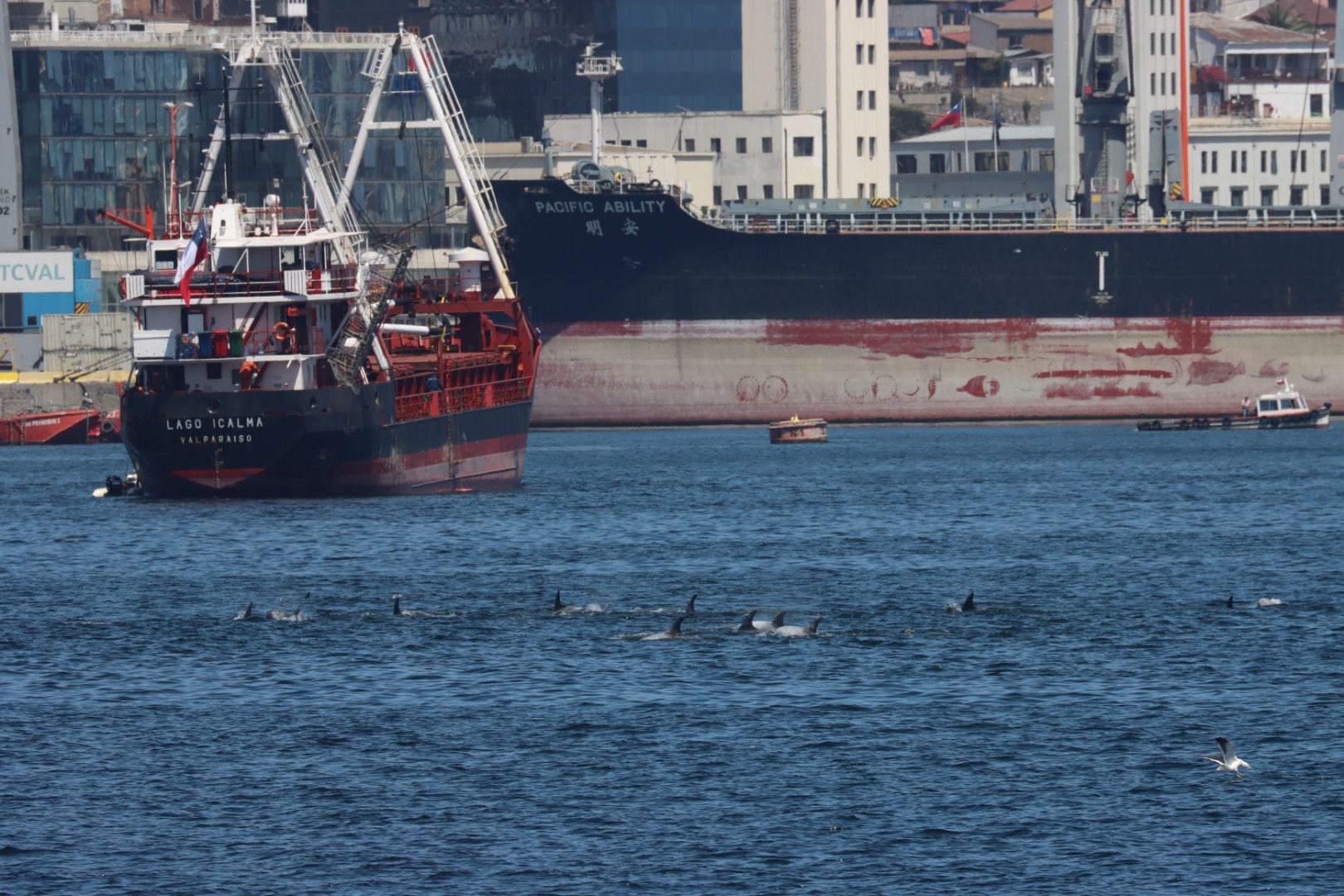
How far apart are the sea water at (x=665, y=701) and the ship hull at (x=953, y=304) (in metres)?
29.2

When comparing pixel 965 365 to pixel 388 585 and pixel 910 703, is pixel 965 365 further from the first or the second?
pixel 910 703

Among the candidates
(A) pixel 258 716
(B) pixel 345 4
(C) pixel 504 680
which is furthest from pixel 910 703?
(B) pixel 345 4

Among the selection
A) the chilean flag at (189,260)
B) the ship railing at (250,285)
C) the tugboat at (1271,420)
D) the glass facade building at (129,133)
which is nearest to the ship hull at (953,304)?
the tugboat at (1271,420)

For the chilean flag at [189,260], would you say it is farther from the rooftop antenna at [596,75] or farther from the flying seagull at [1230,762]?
the flying seagull at [1230,762]

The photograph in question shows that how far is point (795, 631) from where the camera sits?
35.9 metres

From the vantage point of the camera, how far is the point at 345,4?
13250 cm

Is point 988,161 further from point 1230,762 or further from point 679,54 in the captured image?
point 1230,762

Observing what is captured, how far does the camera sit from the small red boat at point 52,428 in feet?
283

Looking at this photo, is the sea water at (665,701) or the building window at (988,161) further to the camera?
the building window at (988,161)

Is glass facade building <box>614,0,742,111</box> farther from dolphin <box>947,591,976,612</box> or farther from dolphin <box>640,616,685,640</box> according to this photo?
dolphin <box>640,616,685,640</box>

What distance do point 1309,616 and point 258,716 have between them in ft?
57.2

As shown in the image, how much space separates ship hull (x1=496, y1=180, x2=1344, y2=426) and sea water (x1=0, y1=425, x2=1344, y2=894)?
29.2 m

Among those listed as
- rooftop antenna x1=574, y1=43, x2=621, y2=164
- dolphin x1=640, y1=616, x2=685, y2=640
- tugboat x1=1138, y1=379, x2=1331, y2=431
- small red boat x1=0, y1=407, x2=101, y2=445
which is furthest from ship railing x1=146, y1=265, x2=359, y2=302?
tugboat x1=1138, y1=379, x2=1331, y2=431

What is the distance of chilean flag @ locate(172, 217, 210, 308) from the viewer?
54.0 m
